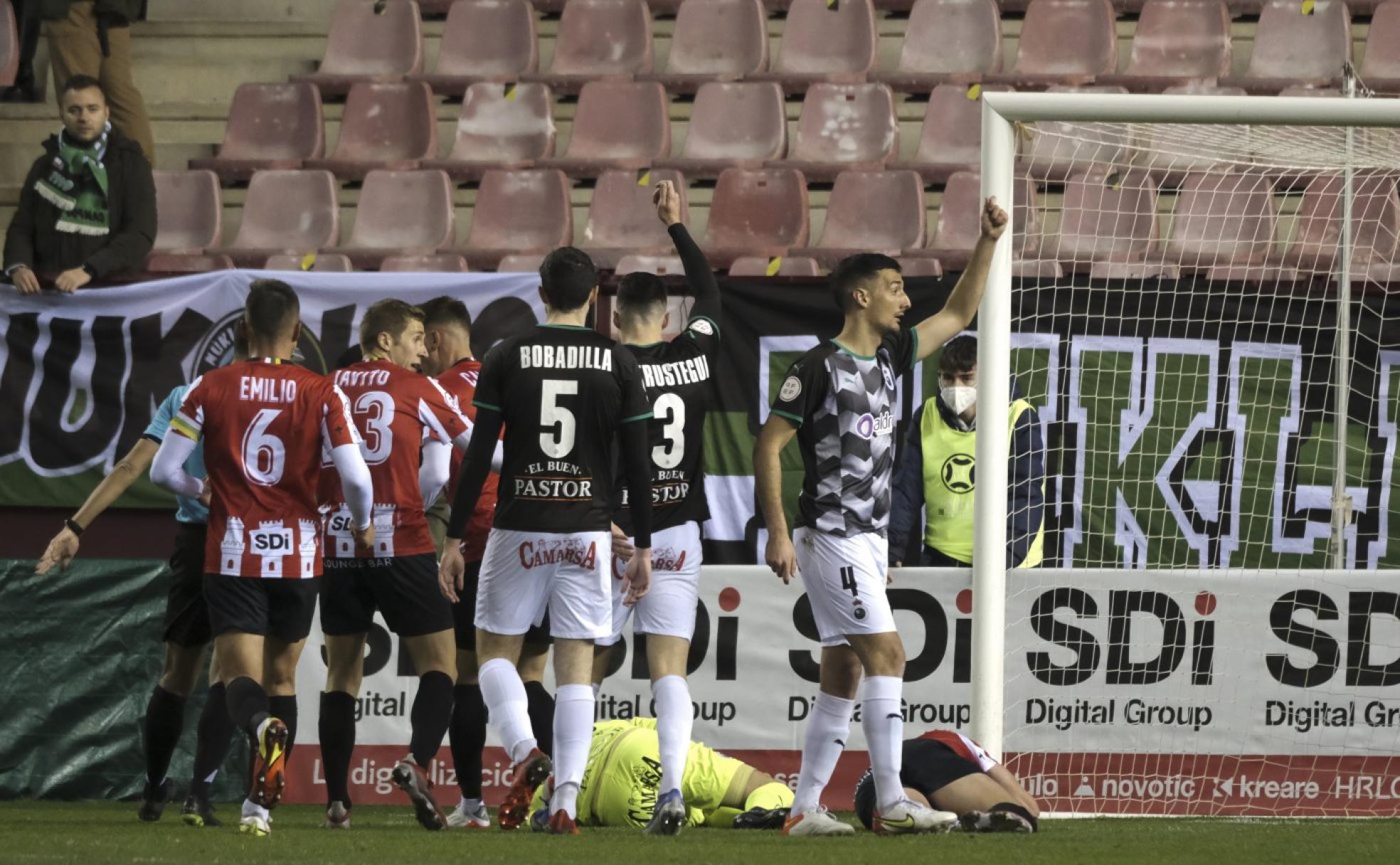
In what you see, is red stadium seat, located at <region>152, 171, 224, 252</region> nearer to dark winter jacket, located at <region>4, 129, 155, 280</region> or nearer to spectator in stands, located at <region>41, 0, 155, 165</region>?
spectator in stands, located at <region>41, 0, 155, 165</region>

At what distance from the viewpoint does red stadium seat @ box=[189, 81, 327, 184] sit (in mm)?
12648

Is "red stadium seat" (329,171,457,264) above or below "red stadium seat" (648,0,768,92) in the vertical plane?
below

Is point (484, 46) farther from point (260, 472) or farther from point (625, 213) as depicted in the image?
point (260, 472)

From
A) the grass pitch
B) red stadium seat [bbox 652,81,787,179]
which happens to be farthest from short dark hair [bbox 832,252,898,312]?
red stadium seat [bbox 652,81,787,179]

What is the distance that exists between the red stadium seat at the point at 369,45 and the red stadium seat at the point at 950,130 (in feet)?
11.6

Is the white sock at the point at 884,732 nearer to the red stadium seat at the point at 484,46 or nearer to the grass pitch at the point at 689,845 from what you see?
the grass pitch at the point at 689,845

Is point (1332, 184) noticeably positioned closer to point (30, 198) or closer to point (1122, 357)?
point (1122, 357)

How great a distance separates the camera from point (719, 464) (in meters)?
9.52

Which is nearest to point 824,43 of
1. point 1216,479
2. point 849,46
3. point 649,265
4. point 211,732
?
point 849,46

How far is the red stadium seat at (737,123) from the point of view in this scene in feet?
40.0

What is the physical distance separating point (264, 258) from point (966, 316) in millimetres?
6247

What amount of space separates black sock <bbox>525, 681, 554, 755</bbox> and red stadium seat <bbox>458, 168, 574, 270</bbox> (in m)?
4.69

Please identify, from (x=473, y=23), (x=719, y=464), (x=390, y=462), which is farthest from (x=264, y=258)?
(x=390, y=462)

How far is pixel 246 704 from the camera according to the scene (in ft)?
21.2
